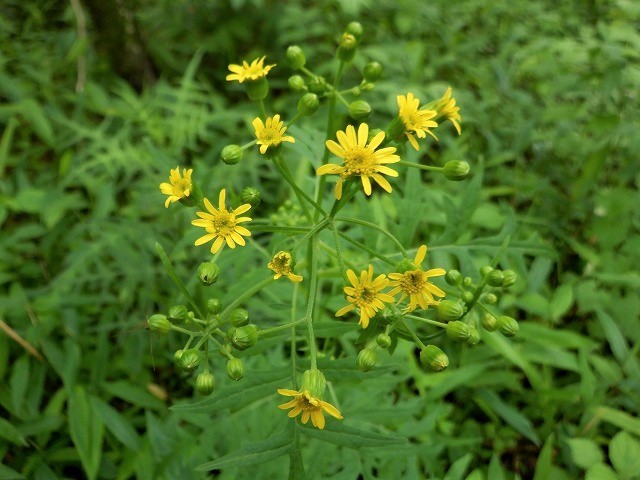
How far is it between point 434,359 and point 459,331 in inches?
4.7

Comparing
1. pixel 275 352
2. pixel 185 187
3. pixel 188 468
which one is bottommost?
pixel 188 468

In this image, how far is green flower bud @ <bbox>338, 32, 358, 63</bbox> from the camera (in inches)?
79.9

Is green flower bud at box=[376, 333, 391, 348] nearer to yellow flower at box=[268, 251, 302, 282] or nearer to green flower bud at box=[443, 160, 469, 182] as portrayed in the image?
yellow flower at box=[268, 251, 302, 282]

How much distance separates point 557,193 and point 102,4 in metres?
3.80

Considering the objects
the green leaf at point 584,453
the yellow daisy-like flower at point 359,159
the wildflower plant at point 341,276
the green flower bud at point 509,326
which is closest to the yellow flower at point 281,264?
the wildflower plant at point 341,276

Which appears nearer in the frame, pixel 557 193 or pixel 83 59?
pixel 557 193

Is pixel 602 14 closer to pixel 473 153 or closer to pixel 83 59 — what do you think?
pixel 473 153

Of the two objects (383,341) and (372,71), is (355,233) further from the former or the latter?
(383,341)

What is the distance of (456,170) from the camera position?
1.94 metres

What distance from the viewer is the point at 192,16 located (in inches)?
196

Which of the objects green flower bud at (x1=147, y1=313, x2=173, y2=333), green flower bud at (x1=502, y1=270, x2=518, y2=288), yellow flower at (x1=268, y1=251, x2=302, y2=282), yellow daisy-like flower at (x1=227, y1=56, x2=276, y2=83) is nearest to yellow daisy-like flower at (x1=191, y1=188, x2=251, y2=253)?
yellow flower at (x1=268, y1=251, x2=302, y2=282)

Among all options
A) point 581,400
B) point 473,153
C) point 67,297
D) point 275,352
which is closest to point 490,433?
point 581,400

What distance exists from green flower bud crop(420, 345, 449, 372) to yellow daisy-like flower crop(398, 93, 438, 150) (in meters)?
0.65

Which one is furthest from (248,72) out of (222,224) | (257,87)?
(222,224)
